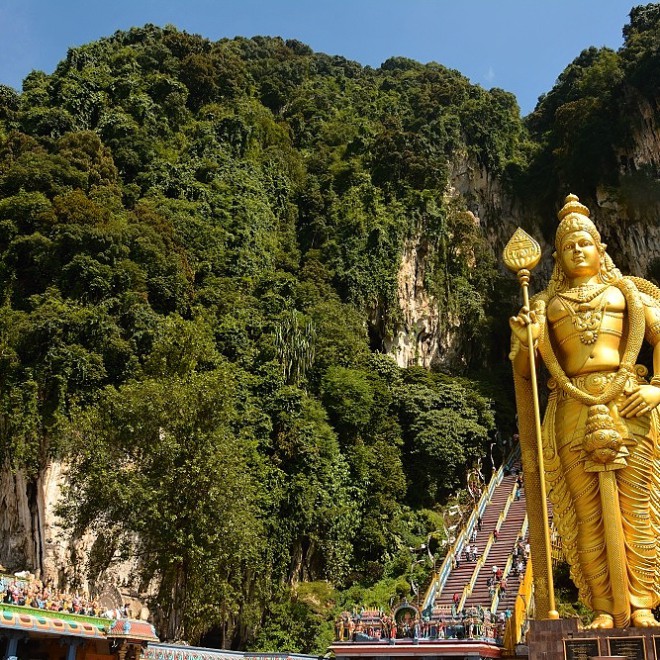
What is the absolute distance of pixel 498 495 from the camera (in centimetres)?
1877

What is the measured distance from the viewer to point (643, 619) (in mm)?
6555

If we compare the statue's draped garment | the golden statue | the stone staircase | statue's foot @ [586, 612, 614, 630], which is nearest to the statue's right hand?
the golden statue

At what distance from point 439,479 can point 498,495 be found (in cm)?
232

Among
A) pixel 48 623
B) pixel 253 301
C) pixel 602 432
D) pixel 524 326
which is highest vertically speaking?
pixel 253 301

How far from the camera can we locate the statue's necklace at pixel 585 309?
293 inches

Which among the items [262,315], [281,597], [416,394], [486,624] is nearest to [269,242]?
[262,315]

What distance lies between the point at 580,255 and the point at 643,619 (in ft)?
11.1

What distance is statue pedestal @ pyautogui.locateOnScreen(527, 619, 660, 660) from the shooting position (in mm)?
6109

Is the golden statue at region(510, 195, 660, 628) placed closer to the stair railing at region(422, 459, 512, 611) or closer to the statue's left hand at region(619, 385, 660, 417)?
the statue's left hand at region(619, 385, 660, 417)

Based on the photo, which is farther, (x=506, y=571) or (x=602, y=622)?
(x=506, y=571)

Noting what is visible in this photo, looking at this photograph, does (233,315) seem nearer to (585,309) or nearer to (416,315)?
(416,315)

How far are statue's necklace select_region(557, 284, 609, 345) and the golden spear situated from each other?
0.45m

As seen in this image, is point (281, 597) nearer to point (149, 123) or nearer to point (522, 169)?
point (149, 123)

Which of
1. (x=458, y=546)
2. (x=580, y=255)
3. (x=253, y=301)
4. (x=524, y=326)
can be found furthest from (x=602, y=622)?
(x=253, y=301)
